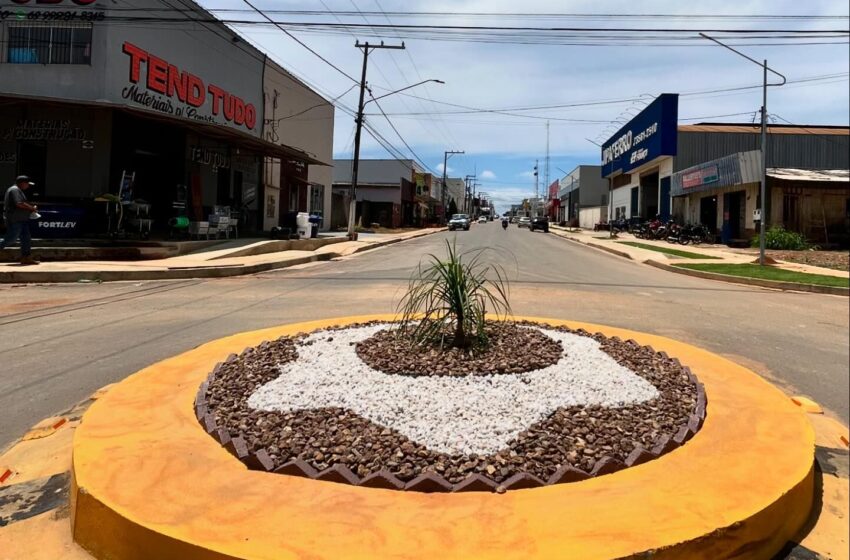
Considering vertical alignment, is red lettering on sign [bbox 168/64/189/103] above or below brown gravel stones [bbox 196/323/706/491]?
above

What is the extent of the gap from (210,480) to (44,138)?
1861 cm

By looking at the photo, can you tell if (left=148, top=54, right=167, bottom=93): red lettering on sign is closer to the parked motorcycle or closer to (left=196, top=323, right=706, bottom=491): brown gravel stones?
(left=196, top=323, right=706, bottom=491): brown gravel stones

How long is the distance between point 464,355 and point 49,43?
19136mm

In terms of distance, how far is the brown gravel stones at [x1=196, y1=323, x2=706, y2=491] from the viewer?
2912 mm

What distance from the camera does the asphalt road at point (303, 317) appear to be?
5363 mm

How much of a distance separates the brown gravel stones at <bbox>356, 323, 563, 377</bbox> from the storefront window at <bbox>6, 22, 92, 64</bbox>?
56.7ft

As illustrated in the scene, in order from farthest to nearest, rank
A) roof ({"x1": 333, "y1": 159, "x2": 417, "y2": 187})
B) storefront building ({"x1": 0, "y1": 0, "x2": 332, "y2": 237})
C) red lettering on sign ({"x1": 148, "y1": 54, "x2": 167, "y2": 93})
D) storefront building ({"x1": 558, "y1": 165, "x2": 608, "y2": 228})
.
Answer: storefront building ({"x1": 558, "y1": 165, "x2": 608, "y2": 228}) < roof ({"x1": 333, "y1": 159, "x2": 417, "y2": 187}) < red lettering on sign ({"x1": 148, "y1": 54, "x2": 167, "y2": 93}) < storefront building ({"x1": 0, "y1": 0, "x2": 332, "y2": 237})

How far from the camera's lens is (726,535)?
242 cm

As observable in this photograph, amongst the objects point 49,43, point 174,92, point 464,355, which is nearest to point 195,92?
point 174,92

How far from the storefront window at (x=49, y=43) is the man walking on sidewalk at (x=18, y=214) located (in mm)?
6396

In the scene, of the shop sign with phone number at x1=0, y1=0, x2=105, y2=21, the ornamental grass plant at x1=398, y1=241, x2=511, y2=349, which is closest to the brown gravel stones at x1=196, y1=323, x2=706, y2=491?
the ornamental grass plant at x1=398, y1=241, x2=511, y2=349

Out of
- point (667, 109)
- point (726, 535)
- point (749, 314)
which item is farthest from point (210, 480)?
point (667, 109)

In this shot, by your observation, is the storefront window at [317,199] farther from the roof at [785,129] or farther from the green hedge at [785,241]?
the roof at [785,129]

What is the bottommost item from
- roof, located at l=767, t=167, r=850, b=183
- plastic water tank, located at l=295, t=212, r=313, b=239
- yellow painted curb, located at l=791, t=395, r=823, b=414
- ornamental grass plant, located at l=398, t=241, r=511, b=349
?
yellow painted curb, located at l=791, t=395, r=823, b=414
